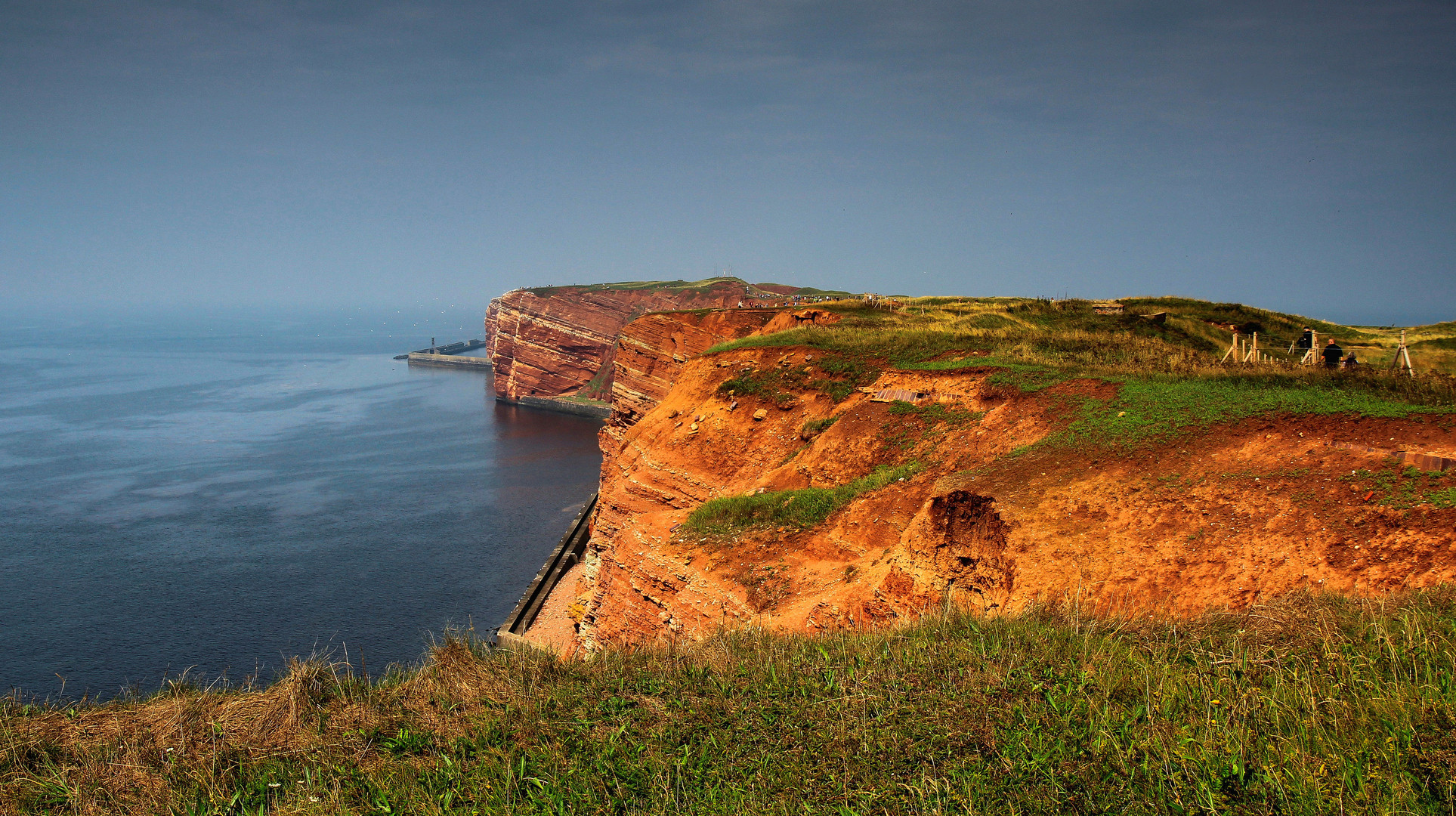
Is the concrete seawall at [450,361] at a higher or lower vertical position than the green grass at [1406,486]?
lower

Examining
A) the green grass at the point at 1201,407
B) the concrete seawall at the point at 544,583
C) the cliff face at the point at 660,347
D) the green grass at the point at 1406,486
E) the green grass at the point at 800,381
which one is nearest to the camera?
the green grass at the point at 1406,486

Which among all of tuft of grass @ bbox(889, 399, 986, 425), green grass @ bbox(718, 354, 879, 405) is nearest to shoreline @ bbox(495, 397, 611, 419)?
green grass @ bbox(718, 354, 879, 405)

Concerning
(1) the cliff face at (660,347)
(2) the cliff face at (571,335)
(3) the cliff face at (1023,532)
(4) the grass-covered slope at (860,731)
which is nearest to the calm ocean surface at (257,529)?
(4) the grass-covered slope at (860,731)

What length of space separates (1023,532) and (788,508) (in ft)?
17.9

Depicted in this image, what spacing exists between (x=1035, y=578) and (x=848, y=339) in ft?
49.3

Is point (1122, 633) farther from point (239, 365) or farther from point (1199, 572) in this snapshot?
point (239, 365)

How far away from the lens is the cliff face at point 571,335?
98.1 meters

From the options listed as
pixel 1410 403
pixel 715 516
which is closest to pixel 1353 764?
pixel 1410 403

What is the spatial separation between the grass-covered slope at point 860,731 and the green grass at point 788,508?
6.91m

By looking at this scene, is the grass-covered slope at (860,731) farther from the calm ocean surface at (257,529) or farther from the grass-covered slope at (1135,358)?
the grass-covered slope at (1135,358)

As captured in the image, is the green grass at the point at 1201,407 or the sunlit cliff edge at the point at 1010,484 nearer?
the sunlit cliff edge at the point at 1010,484

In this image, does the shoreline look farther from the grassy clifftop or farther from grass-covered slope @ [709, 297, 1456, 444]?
grass-covered slope @ [709, 297, 1456, 444]

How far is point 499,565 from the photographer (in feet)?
123

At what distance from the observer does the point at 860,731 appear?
5680mm
